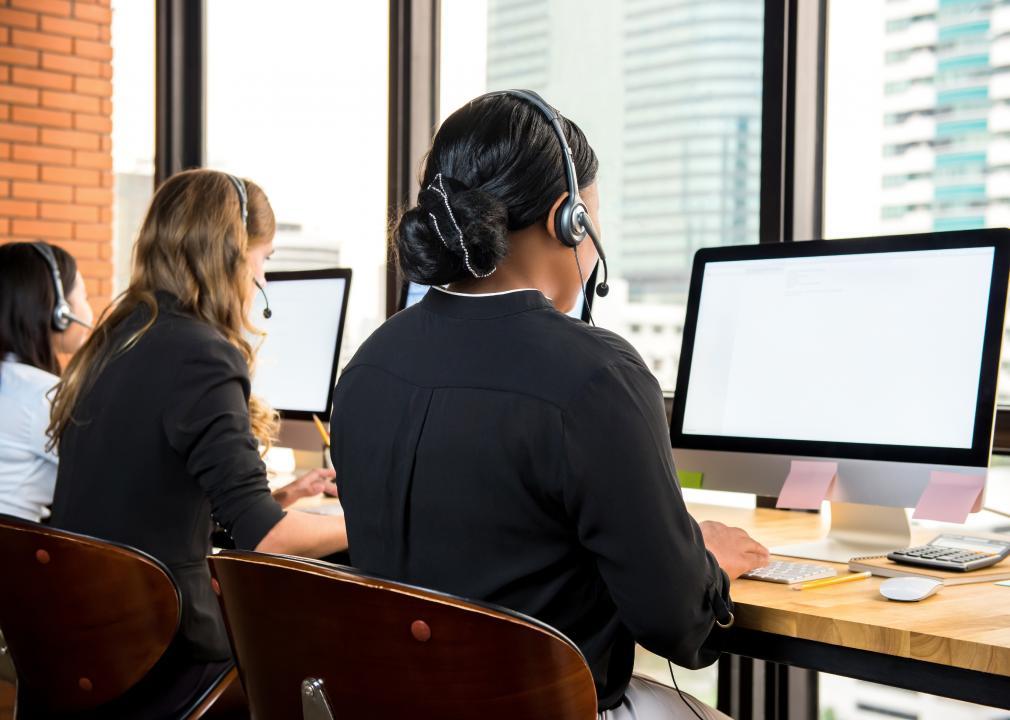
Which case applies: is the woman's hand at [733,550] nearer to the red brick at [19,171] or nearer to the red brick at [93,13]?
the red brick at [19,171]

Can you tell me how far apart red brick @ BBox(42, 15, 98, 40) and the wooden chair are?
3549mm

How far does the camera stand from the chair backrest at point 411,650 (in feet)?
3.00

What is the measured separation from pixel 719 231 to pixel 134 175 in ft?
9.90

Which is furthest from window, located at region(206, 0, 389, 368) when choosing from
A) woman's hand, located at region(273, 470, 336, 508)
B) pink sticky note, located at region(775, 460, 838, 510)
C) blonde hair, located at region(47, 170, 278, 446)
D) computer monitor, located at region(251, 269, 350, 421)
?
pink sticky note, located at region(775, 460, 838, 510)

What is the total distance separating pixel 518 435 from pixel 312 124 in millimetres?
2825

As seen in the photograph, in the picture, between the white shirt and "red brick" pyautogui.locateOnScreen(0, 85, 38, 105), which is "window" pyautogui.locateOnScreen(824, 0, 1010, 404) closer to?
the white shirt

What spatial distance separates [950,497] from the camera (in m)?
1.52

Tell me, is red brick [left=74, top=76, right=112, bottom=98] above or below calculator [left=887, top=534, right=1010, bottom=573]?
above

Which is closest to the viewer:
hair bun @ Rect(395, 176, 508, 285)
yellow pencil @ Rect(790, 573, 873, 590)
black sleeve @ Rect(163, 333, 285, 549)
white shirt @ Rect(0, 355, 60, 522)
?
hair bun @ Rect(395, 176, 508, 285)

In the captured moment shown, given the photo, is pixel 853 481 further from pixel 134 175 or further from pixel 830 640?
pixel 134 175

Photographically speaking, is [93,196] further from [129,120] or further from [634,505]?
[634,505]

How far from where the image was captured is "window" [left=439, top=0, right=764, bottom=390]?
2475 mm

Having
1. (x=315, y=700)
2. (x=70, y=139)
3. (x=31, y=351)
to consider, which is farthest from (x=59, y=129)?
(x=315, y=700)

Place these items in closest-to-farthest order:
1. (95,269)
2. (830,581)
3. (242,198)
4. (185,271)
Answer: (830,581), (185,271), (242,198), (95,269)
